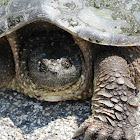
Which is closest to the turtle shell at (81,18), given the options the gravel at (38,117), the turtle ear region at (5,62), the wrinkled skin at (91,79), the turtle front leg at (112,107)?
the wrinkled skin at (91,79)

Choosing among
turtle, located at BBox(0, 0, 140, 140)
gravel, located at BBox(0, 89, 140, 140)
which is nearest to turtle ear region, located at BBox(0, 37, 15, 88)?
turtle, located at BBox(0, 0, 140, 140)

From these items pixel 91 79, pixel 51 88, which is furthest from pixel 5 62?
pixel 91 79

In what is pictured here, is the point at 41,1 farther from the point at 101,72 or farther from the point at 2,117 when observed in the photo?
the point at 2,117

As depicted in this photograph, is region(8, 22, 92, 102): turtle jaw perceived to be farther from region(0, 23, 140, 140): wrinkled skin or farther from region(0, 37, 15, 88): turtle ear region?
region(0, 37, 15, 88): turtle ear region

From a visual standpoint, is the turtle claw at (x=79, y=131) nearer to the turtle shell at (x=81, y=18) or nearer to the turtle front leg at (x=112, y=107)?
the turtle front leg at (x=112, y=107)

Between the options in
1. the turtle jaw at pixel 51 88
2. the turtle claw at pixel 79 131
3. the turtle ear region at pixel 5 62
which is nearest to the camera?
the turtle claw at pixel 79 131
